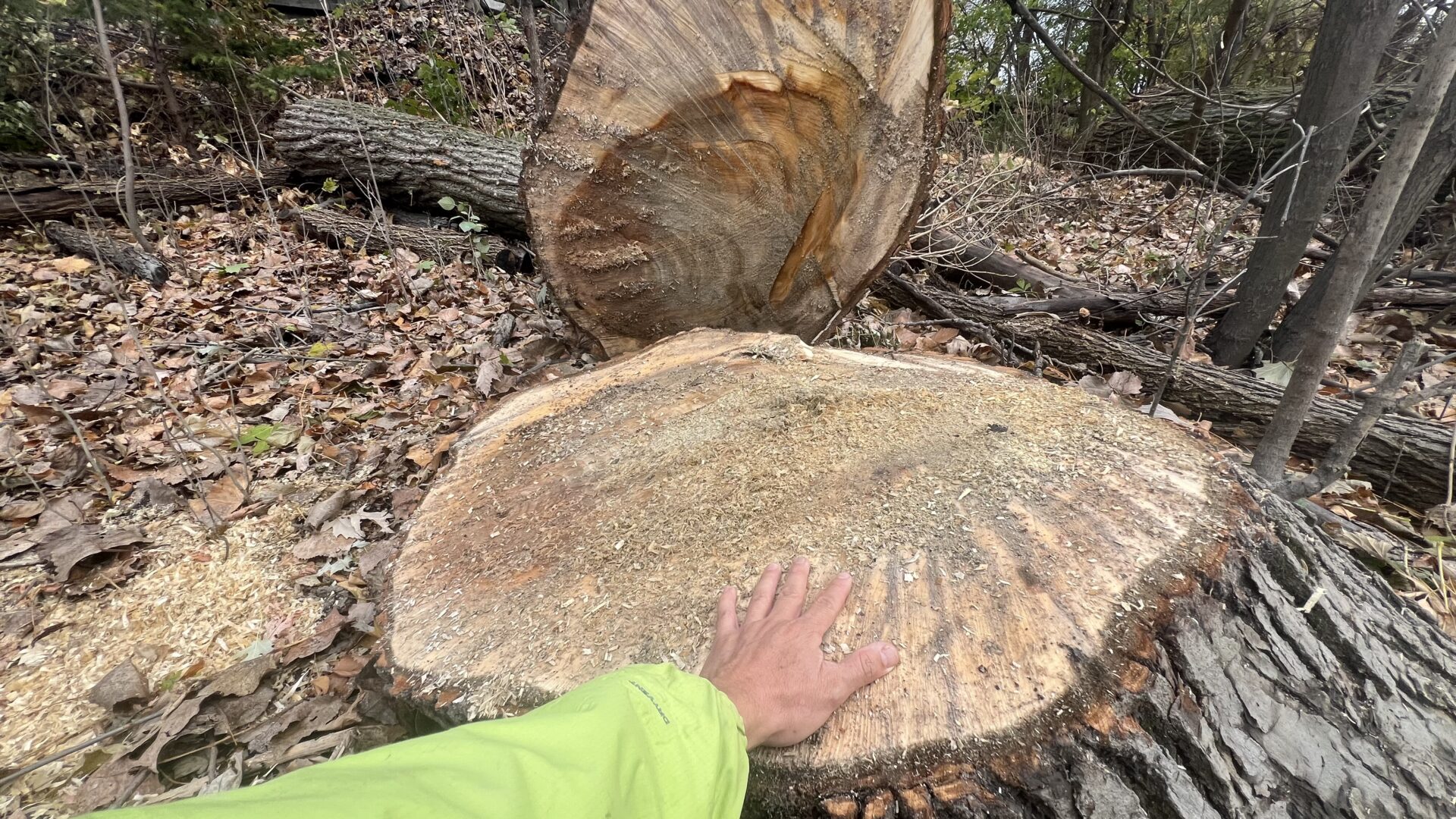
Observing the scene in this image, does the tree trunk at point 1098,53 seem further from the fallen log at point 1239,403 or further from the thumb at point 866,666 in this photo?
the thumb at point 866,666

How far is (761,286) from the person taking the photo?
228 centimetres

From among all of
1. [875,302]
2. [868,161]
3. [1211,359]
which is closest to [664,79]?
[868,161]

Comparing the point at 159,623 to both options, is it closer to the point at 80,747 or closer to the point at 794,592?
the point at 80,747

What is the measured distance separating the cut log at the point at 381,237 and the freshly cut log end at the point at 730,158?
7.34 ft

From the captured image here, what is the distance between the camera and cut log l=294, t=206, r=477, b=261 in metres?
4.00

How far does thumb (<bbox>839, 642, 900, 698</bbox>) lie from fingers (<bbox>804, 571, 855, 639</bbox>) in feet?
0.21

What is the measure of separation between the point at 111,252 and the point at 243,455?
100 inches

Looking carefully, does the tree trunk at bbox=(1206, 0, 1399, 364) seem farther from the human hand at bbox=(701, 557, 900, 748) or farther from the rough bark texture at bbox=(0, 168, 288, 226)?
the rough bark texture at bbox=(0, 168, 288, 226)

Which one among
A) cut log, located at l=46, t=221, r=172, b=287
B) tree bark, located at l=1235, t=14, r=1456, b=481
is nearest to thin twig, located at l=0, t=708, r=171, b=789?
tree bark, located at l=1235, t=14, r=1456, b=481

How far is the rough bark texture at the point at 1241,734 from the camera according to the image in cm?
86

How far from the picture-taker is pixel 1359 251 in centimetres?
139

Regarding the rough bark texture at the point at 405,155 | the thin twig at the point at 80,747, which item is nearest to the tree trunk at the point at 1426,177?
the thin twig at the point at 80,747

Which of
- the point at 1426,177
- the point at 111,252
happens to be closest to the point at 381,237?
the point at 111,252

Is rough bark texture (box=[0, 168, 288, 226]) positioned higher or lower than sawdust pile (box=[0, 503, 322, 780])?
higher
